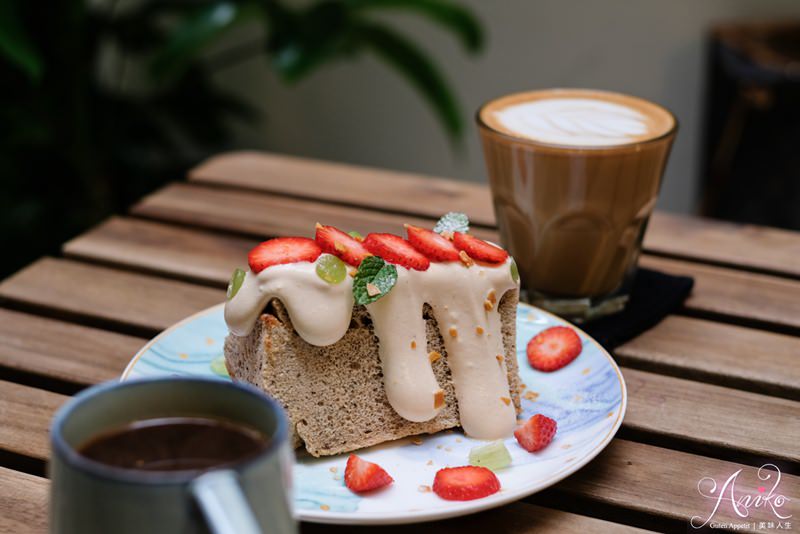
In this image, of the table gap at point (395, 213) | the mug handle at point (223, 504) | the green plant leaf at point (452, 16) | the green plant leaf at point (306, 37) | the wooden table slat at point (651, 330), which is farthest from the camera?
the green plant leaf at point (452, 16)

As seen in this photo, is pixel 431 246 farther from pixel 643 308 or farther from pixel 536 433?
pixel 643 308

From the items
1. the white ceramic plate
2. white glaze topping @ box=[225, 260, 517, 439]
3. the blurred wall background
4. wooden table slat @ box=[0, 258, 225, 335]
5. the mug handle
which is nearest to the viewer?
the mug handle

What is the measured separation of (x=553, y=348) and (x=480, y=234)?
48cm

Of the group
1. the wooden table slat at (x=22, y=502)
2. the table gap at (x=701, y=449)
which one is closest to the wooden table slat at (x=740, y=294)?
the table gap at (x=701, y=449)

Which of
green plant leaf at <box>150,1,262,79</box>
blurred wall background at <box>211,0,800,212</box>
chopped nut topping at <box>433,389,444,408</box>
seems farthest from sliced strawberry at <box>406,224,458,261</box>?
blurred wall background at <box>211,0,800,212</box>

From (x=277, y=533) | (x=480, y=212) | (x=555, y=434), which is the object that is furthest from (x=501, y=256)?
(x=480, y=212)

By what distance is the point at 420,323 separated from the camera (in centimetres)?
100

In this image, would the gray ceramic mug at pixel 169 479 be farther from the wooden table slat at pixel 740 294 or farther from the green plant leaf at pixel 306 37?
the green plant leaf at pixel 306 37

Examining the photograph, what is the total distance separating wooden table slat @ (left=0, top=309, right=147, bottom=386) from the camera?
1141 mm

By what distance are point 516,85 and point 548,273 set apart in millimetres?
2142

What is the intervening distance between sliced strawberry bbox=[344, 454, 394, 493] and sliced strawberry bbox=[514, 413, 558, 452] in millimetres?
153

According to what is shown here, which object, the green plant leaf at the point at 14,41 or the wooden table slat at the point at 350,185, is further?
the green plant leaf at the point at 14,41

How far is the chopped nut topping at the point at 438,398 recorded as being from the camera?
1.00m

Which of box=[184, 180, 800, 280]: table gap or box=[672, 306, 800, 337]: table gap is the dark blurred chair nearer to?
box=[184, 180, 800, 280]: table gap
